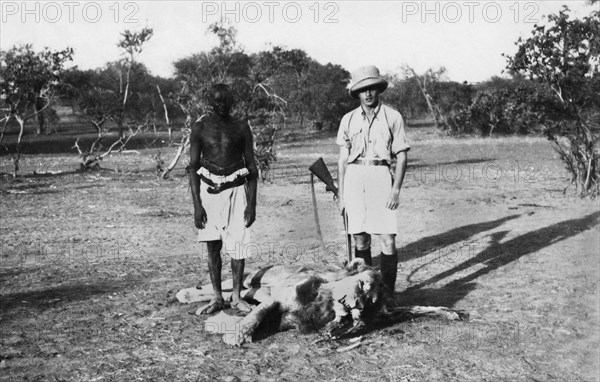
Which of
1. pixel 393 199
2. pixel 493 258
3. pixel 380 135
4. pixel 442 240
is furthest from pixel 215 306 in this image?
pixel 442 240

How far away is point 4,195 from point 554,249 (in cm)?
1180

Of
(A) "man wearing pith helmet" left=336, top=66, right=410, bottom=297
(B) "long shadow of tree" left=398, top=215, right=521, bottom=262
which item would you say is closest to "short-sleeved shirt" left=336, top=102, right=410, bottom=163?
(A) "man wearing pith helmet" left=336, top=66, right=410, bottom=297

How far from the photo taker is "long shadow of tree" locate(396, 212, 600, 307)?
5.56 meters

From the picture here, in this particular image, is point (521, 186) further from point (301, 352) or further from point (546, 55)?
point (301, 352)

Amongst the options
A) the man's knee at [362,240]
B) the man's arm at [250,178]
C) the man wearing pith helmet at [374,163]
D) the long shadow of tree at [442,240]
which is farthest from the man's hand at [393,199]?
the long shadow of tree at [442,240]

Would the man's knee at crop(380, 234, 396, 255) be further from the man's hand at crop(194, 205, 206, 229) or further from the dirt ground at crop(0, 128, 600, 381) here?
the man's hand at crop(194, 205, 206, 229)

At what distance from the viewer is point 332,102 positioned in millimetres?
42031

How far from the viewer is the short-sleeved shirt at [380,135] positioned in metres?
5.00

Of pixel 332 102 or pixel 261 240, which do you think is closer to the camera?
pixel 261 240

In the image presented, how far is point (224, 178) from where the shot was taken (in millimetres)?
4723

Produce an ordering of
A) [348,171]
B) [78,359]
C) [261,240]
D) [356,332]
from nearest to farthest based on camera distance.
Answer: [78,359], [356,332], [348,171], [261,240]

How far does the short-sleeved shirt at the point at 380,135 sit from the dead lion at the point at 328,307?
102 centimetres

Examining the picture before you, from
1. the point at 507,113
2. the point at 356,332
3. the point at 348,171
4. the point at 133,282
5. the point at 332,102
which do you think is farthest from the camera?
the point at 332,102

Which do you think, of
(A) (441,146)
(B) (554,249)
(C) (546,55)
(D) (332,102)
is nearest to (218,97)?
(B) (554,249)
